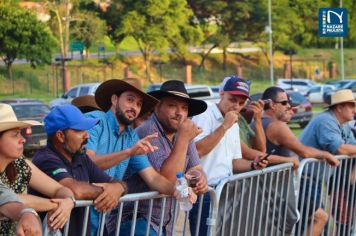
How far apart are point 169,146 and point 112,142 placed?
0.48m

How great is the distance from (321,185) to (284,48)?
66.5m

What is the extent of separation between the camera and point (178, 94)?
20.6ft

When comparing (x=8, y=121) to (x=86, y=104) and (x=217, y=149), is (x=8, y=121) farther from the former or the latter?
(x=86, y=104)

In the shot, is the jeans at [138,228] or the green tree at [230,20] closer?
the jeans at [138,228]

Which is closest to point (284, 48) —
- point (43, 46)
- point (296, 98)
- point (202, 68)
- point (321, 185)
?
point (202, 68)

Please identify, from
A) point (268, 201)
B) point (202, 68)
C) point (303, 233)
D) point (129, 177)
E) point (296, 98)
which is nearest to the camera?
point (129, 177)

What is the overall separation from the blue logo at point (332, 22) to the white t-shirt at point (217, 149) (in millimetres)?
10975

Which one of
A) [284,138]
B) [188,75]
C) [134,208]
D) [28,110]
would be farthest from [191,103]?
[188,75]

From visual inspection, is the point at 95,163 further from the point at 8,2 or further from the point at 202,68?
Result: the point at 202,68

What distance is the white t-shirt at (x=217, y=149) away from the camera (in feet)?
22.9

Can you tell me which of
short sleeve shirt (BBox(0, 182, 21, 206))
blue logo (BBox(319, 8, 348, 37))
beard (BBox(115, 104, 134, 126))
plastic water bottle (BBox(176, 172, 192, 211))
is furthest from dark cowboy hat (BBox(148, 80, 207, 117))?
blue logo (BBox(319, 8, 348, 37))

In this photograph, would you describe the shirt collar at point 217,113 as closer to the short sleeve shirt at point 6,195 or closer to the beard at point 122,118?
the beard at point 122,118

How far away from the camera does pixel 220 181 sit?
632 centimetres

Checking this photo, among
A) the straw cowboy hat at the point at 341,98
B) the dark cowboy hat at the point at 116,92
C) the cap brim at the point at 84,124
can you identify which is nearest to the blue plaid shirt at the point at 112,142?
the dark cowboy hat at the point at 116,92
